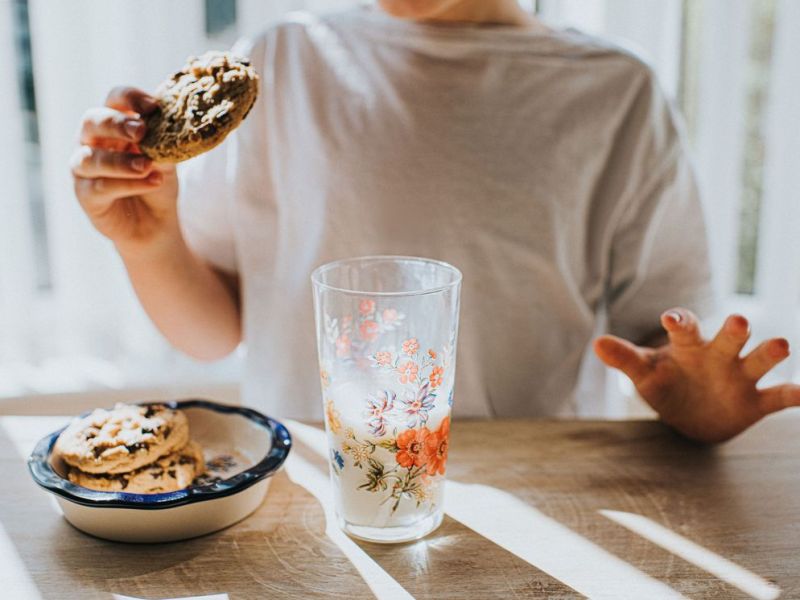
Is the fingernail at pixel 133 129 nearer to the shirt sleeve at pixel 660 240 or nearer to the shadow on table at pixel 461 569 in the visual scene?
the shadow on table at pixel 461 569

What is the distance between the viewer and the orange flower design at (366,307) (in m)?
0.62

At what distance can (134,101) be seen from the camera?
0.79 m

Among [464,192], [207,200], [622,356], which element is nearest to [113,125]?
[207,200]

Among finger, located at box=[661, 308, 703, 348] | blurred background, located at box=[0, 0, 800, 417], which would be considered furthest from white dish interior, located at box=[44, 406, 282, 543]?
blurred background, located at box=[0, 0, 800, 417]

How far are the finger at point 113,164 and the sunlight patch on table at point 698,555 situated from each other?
47 cm

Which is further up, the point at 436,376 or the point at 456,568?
the point at 436,376

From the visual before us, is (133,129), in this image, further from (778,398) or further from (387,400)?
(778,398)

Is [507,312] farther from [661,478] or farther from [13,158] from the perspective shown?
[13,158]

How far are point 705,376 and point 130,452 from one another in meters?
0.51

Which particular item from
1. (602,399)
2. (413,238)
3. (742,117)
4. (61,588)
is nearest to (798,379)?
(742,117)

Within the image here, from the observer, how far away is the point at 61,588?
586 mm

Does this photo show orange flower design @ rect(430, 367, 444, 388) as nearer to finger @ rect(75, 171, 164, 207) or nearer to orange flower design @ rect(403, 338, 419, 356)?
orange flower design @ rect(403, 338, 419, 356)

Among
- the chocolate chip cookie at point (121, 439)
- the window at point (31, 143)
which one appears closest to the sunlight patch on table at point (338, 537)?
the chocolate chip cookie at point (121, 439)

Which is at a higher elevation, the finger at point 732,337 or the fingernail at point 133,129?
the fingernail at point 133,129
